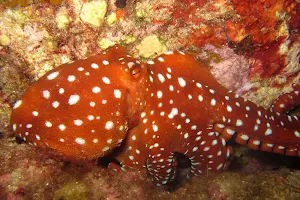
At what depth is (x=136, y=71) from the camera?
11.6 ft

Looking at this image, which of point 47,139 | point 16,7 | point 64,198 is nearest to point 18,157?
point 47,139

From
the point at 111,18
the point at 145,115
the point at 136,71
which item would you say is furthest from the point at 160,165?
the point at 111,18

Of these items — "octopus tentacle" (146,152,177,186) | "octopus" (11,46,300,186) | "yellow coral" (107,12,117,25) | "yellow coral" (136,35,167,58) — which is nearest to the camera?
"octopus" (11,46,300,186)

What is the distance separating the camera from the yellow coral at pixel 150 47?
13.8 feet

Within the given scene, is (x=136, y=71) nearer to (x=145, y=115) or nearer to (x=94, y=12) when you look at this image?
(x=145, y=115)

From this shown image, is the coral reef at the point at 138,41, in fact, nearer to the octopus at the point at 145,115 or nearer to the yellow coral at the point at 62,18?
the yellow coral at the point at 62,18

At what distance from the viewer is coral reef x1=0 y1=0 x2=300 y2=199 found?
3779 mm

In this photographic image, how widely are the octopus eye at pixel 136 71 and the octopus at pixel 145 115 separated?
0.01 meters

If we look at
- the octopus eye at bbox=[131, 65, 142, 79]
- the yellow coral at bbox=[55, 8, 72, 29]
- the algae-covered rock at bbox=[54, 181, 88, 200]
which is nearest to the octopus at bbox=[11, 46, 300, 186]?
the octopus eye at bbox=[131, 65, 142, 79]

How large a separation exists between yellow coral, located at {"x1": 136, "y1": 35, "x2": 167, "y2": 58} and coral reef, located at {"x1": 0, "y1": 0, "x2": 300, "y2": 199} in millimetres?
18

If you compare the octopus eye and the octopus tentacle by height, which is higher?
the octopus eye

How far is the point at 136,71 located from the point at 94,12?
128cm

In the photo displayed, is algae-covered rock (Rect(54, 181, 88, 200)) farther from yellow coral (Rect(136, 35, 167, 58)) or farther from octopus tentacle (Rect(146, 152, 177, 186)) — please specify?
yellow coral (Rect(136, 35, 167, 58))

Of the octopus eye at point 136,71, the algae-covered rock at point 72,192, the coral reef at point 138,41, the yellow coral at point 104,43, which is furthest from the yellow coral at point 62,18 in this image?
the algae-covered rock at point 72,192
